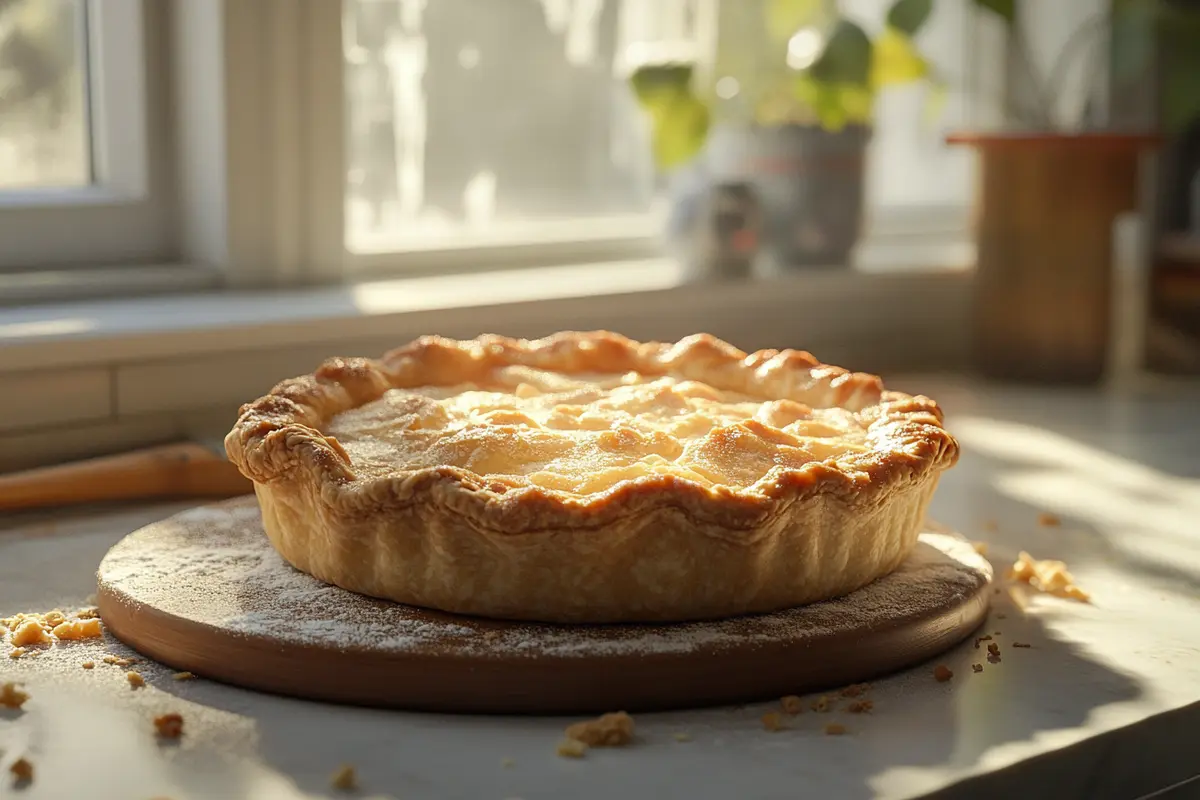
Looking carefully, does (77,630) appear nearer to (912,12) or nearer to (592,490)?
(592,490)

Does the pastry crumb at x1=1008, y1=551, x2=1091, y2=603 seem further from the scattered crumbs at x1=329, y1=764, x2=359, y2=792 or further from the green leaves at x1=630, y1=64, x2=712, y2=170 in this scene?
the green leaves at x1=630, y1=64, x2=712, y2=170

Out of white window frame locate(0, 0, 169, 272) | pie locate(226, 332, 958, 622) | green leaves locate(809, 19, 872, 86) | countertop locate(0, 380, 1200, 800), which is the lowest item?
countertop locate(0, 380, 1200, 800)

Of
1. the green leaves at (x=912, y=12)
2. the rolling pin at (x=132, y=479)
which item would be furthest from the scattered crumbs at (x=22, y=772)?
the green leaves at (x=912, y=12)

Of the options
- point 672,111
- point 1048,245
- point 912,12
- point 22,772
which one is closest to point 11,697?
point 22,772

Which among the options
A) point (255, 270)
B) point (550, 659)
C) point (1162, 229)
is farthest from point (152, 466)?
point (1162, 229)

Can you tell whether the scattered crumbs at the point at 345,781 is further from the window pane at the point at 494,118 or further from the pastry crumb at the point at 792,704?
the window pane at the point at 494,118

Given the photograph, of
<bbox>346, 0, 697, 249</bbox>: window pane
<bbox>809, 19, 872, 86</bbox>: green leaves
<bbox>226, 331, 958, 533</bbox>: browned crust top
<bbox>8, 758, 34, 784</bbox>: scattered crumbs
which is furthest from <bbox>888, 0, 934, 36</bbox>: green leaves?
<bbox>8, 758, 34, 784</bbox>: scattered crumbs

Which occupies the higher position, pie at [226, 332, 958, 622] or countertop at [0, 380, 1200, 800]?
pie at [226, 332, 958, 622]
